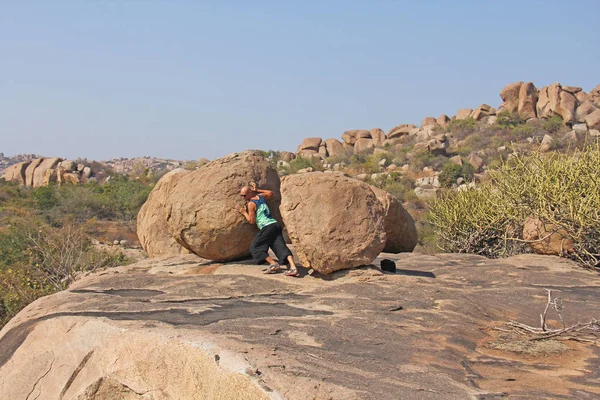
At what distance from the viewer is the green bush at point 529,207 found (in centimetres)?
1051

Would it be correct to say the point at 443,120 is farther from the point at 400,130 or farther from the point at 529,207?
the point at 529,207

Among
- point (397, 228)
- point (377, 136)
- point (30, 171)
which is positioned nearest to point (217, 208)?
point (397, 228)

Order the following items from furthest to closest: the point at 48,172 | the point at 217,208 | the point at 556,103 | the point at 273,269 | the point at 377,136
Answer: the point at 377,136 < the point at 556,103 < the point at 48,172 < the point at 217,208 < the point at 273,269

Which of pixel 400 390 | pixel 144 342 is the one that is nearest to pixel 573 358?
pixel 400 390

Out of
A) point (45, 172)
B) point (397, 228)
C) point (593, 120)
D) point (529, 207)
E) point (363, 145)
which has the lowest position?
point (397, 228)

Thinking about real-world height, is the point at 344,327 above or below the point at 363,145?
below

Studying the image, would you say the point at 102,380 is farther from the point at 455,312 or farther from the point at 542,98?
the point at 542,98

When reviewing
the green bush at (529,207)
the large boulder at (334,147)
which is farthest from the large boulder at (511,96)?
the green bush at (529,207)

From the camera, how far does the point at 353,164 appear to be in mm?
41312

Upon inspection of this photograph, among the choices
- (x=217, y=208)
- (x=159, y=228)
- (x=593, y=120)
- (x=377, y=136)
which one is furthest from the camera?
(x=377, y=136)

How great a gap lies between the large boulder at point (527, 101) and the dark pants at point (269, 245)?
4007cm

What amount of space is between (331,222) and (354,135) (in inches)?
1682

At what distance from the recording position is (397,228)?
1163 cm

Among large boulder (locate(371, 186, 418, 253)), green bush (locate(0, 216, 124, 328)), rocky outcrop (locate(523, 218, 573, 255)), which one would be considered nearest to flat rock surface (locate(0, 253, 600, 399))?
large boulder (locate(371, 186, 418, 253))
